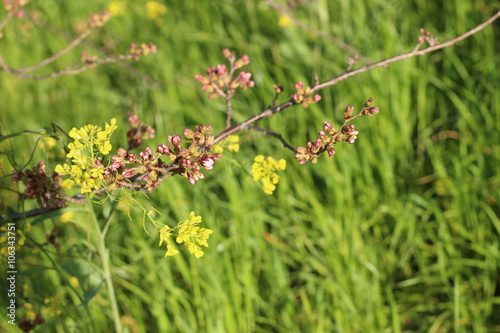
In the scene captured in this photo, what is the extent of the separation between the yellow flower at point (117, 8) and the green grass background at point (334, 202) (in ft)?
1.46

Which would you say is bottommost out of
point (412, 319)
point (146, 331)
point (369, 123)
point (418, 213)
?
point (412, 319)

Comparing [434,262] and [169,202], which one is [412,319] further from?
[169,202]

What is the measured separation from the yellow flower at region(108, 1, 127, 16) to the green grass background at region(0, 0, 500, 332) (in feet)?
1.46

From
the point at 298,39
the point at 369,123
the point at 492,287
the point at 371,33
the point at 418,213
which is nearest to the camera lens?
the point at 492,287

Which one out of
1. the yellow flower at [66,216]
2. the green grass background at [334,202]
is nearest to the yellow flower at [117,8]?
the green grass background at [334,202]

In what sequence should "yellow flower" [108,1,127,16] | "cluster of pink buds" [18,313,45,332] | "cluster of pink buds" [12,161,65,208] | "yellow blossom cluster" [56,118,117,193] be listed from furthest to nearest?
"yellow flower" [108,1,127,16], "cluster of pink buds" [18,313,45,332], "cluster of pink buds" [12,161,65,208], "yellow blossom cluster" [56,118,117,193]

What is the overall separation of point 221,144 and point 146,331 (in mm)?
1132

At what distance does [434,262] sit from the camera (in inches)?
75.8

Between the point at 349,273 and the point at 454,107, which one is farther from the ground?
the point at 454,107

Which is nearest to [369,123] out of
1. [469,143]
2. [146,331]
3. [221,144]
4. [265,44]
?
[469,143]

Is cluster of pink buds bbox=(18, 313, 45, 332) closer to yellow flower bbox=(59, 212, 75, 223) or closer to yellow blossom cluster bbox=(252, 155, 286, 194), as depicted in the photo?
yellow blossom cluster bbox=(252, 155, 286, 194)

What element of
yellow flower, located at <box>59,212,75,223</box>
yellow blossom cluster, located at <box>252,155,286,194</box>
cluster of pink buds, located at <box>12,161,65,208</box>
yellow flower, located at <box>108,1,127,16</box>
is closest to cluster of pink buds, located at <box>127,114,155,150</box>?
cluster of pink buds, located at <box>12,161,65,208</box>

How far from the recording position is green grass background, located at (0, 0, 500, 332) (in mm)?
1729

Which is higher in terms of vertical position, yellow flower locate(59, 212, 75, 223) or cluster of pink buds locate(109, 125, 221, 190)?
yellow flower locate(59, 212, 75, 223)
